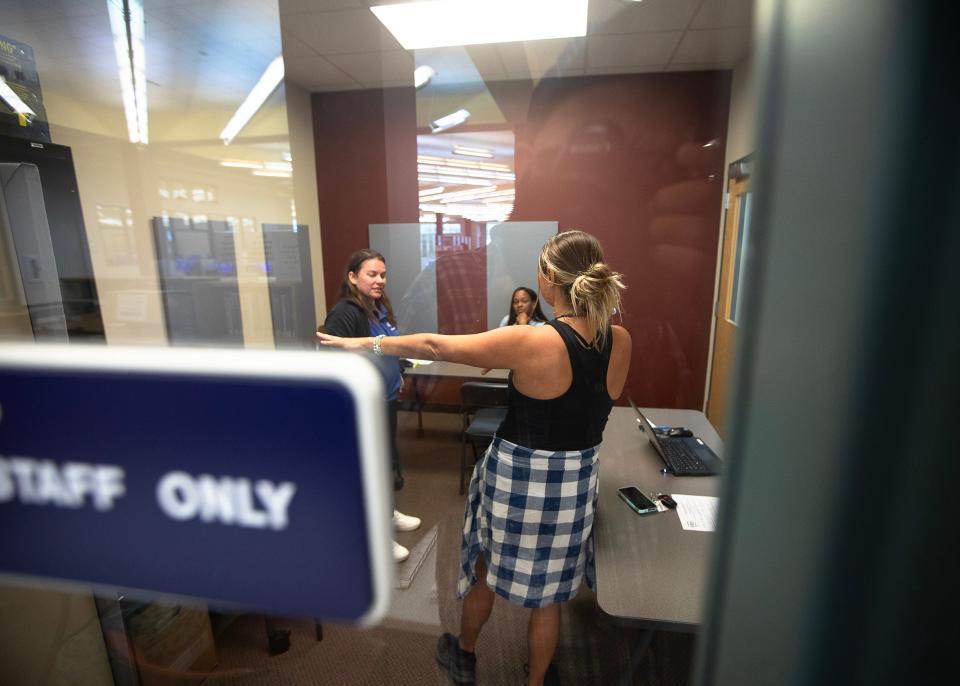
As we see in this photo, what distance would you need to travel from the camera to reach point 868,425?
22 centimetres

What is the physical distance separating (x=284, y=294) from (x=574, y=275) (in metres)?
2.65

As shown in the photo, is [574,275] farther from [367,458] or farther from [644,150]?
[644,150]

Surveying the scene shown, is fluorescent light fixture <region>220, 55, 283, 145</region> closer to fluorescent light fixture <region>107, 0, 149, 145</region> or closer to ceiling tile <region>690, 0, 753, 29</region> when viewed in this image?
fluorescent light fixture <region>107, 0, 149, 145</region>

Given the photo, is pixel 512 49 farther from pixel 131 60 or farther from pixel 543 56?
pixel 131 60

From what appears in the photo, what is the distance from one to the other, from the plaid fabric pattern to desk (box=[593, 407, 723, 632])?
0.10 metres

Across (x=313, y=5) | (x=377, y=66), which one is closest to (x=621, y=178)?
(x=377, y=66)

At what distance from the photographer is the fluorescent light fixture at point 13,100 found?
84 centimetres

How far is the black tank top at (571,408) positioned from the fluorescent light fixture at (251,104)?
8.42 ft

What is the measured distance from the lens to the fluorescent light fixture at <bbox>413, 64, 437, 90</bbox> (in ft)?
10.1

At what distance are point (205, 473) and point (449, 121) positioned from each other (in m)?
3.63

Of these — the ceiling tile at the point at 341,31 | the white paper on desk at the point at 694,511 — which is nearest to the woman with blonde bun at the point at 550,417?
the white paper on desk at the point at 694,511

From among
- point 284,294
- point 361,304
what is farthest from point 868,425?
point 284,294

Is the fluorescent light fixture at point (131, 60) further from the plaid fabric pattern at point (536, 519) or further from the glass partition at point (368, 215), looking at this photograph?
the plaid fabric pattern at point (536, 519)

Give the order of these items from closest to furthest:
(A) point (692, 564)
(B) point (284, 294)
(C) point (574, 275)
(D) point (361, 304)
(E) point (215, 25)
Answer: (A) point (692, 564)
(C) point (574, 275)
(D) point (361, 304)
(E) point (215, 25)
(B) point (284, 294)
